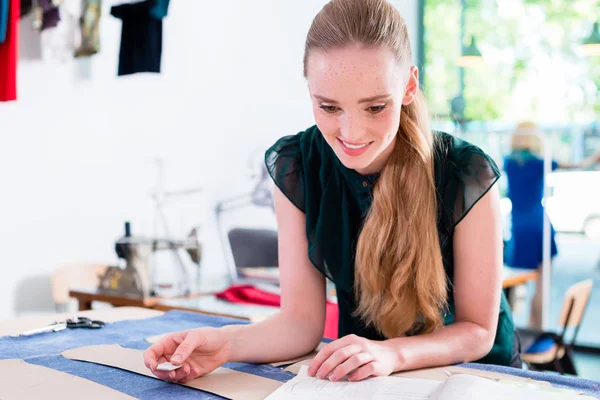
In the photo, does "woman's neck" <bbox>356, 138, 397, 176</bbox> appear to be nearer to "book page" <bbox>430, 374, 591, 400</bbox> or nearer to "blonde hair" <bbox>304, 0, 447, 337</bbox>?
"blonde hair" <bbox>304, 0, 447, 337</bbox>

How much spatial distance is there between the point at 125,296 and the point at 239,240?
0.87 m

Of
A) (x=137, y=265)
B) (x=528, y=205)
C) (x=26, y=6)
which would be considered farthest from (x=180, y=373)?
(x=528, y=205)

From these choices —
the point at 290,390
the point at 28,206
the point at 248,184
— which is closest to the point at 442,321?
the point at 290,390

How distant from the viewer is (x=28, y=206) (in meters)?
3.20

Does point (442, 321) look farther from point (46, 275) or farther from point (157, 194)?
point (157, 194)

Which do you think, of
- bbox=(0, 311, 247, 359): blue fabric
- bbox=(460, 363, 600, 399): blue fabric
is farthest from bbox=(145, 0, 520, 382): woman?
bbox=(0, 311, 247, 359): blue fabric

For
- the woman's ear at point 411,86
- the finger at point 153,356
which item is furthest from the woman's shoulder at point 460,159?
the finger at point 153,356

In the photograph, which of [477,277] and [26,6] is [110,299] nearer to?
[26,6]

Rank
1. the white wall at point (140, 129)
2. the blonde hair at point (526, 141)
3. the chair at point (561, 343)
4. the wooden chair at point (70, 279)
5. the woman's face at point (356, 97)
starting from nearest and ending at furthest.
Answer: the woman's face at point (356, 97) < the chair at point (561, 343) < the wooden chair at point (70, 279) < the white wall at point (140, 129) < the blonde hair at point (526, 141)

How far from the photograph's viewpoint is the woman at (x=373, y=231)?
106cm

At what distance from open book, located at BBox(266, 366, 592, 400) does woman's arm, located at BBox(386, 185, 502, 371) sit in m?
0.20

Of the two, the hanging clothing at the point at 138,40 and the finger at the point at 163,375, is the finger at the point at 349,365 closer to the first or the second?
the finger at the point at 163,375

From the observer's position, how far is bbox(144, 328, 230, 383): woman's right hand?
972 mm

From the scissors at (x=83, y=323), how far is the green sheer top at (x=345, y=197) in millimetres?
417
